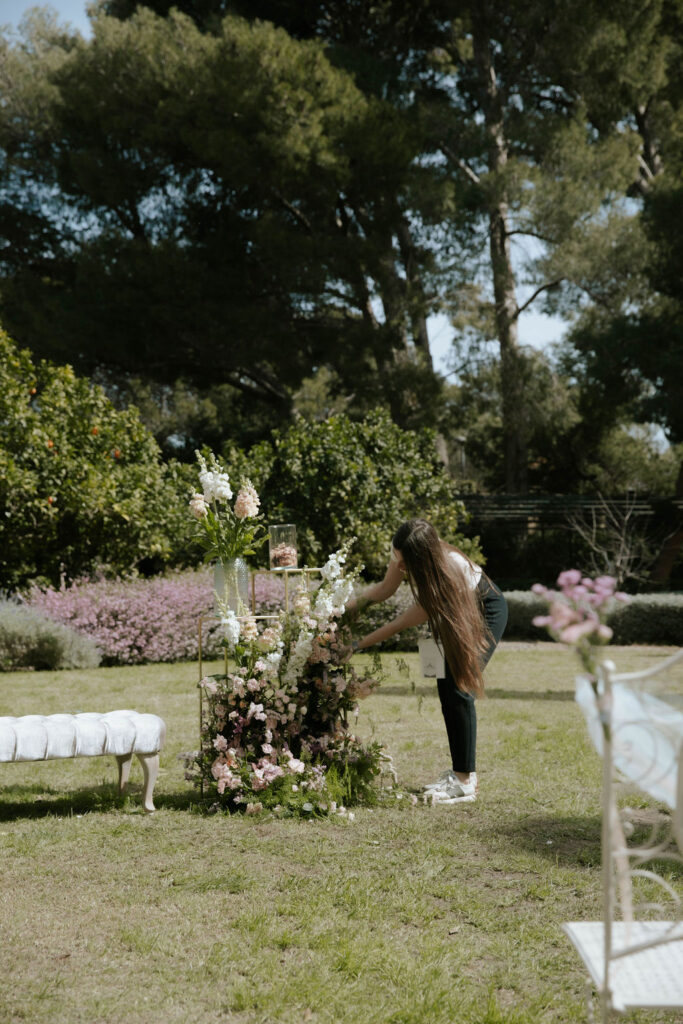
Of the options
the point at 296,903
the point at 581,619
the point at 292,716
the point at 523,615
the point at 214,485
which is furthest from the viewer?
the point at 523,615

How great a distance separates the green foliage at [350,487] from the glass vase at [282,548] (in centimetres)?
778

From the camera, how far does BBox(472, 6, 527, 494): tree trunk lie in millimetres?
16750

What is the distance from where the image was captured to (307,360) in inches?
659

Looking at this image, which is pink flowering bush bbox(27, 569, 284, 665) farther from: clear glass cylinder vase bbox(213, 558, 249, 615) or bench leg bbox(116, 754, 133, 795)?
clear glass cylinder vase bbox(213, 558, 249, 615)

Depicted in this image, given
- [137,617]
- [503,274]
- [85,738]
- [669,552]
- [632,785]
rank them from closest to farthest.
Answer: [632,785]
[85,738]
[137,617]
[503,274]
[669,552]

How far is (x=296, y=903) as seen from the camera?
10.9 feet

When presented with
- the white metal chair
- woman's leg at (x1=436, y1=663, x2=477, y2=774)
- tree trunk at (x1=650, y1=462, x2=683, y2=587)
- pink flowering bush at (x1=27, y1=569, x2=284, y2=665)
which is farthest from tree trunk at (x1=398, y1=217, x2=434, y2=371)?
the white metal chair

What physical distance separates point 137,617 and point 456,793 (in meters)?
6.46

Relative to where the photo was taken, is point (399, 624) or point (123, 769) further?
point (123, 769)

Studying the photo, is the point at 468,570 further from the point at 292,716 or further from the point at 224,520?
the point at 224,520

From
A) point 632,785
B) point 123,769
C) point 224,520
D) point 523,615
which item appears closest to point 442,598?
point 224,520

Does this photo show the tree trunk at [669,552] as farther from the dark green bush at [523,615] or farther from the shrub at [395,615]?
the shrub at [395,615]

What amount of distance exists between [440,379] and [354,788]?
1256 centimetres

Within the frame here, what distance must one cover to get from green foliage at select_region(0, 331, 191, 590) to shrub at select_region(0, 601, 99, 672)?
1658mm
